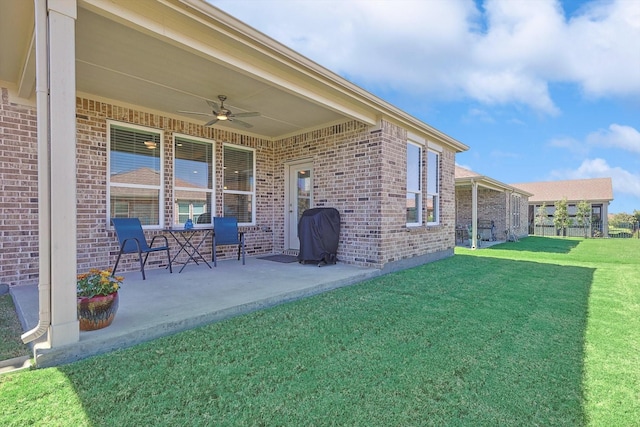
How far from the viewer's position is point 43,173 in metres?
2.19

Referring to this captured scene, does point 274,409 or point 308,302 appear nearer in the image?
point 274,409

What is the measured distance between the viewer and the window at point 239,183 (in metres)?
6.48

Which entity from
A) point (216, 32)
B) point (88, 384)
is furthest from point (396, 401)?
point (216, 32)

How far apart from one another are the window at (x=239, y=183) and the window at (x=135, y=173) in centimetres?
132

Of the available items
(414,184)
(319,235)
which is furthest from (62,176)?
(414,184)

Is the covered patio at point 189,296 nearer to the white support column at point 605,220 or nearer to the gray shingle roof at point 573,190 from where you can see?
the white support column at point 605,220

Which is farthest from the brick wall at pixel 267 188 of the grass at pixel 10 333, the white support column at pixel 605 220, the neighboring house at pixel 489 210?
the white support column at pixel 605 220

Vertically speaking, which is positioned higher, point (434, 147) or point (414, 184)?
point (434, 147)

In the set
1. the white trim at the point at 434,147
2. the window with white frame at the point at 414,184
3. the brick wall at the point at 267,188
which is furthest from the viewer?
the white trim at the point at 434,147

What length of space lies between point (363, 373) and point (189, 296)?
7.58ft

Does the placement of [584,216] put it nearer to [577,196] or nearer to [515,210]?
[577,196]

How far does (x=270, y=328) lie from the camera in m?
2.94

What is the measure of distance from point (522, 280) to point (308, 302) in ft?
13.1

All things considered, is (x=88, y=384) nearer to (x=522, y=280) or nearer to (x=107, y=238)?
(x=107, y=238)
